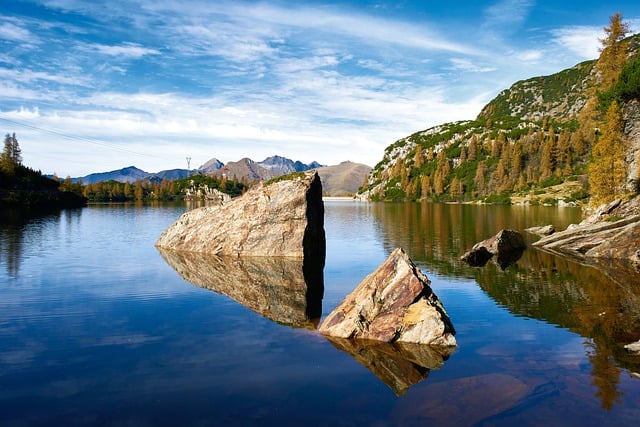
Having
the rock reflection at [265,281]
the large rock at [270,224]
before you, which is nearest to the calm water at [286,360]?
the rock reflection at [265,281]

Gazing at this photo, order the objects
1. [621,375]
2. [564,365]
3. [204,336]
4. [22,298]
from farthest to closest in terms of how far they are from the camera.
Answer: [22,298]
[204,336]
[564,365]
[621,375]

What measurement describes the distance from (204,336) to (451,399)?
11.5 m

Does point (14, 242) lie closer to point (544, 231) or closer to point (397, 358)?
point (397, 358)

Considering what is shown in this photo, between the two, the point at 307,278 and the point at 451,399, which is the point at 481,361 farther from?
the point at 307,278

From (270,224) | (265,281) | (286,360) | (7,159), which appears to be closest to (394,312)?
(286,360)

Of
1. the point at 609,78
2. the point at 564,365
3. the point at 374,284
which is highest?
the point at 609,78

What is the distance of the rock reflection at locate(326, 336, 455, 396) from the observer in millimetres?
16266

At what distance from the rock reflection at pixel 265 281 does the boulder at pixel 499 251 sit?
14450mm

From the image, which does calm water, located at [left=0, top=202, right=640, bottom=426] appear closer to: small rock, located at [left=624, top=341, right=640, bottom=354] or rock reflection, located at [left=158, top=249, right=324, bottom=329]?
small rock, located at [left=624, top=341, right=640, bottom=354]

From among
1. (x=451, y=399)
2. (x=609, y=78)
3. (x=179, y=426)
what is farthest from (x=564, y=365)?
(x=609, y=78)

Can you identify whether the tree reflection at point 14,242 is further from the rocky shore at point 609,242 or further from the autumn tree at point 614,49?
the autumn tree at point 614,49

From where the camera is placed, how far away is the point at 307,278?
35.7 meters

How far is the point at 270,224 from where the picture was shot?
151 ft

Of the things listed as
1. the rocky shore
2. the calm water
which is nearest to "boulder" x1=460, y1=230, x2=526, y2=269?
the rocky shore
